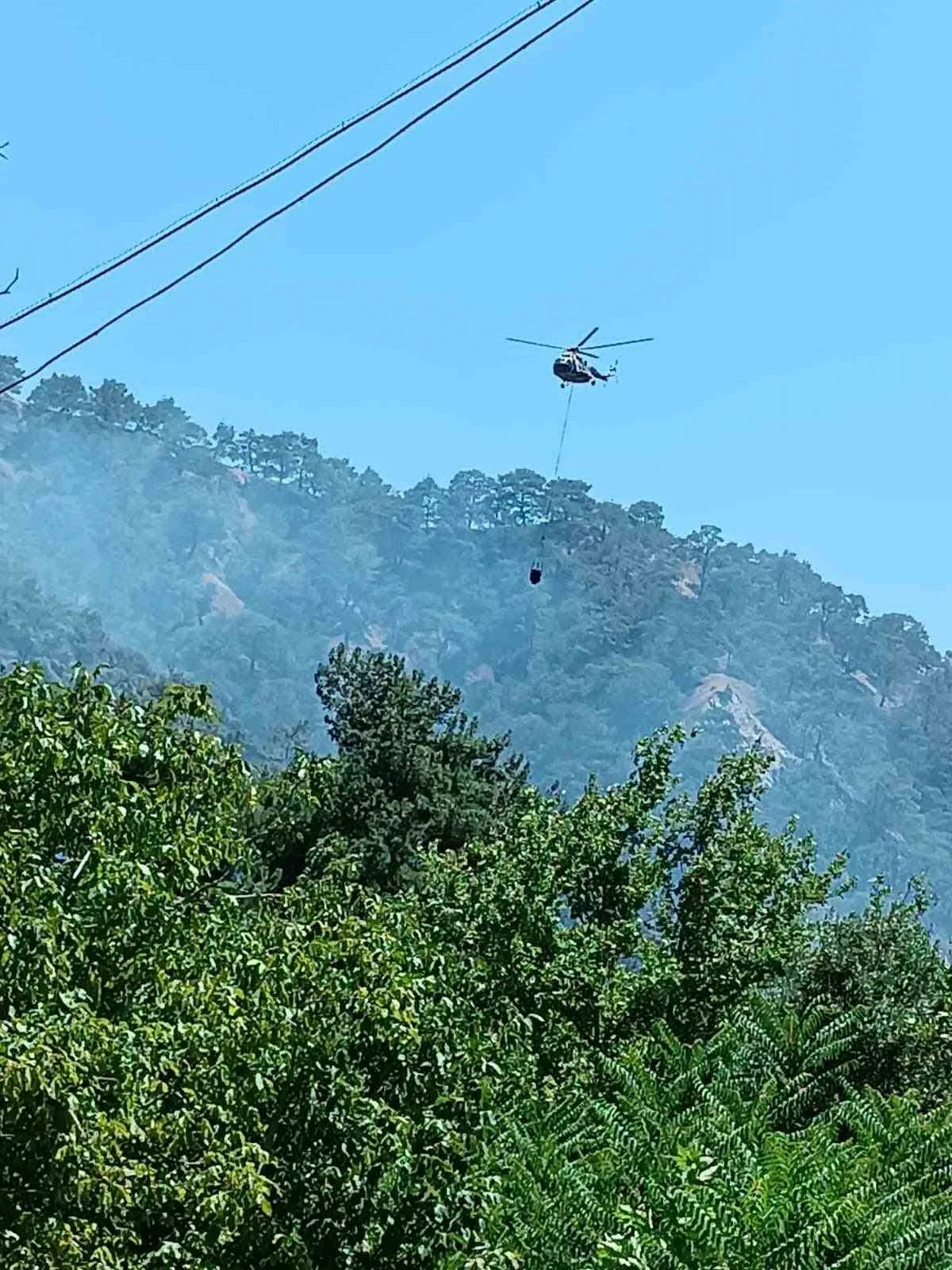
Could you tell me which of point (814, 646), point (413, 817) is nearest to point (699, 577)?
point (814, 646)

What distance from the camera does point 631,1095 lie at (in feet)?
26.1

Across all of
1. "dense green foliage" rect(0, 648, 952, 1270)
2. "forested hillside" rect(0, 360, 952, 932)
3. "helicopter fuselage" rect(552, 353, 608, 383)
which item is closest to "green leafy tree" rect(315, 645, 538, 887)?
"helicopter fuselage" rect(552, 353, 608, 383)

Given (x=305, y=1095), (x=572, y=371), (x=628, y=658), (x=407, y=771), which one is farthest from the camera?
(x=628, y=658)

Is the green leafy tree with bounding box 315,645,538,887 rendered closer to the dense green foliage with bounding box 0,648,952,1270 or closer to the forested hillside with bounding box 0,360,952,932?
the dense green foliage with bounding box 0,648,952,1270

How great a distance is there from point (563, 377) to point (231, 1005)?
12344mm

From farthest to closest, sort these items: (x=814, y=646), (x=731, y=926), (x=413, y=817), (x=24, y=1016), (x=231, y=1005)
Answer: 1. (x=814, y=646)
2. (x=413, y=817)
3. (x=731, y=926)
4. (x=231, y=1005)
5. (x=24, y=1016)

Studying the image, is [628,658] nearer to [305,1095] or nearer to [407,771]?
[407,771]

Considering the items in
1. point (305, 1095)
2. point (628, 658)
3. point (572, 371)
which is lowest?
point (305, 1095)

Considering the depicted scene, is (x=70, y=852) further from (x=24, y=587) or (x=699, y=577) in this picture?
(x=699, y=577)

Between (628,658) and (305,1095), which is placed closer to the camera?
(305,1095)

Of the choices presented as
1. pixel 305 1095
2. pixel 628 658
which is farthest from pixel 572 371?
pixel 628 658

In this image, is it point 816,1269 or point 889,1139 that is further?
point 889,1139

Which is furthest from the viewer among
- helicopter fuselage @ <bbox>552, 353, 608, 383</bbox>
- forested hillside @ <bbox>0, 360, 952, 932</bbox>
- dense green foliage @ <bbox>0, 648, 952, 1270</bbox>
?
forested hillside @ <bbox>0, 360, 952, 932</bbox>

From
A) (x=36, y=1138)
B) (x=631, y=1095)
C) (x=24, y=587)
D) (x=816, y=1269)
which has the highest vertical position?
(x=24, y=587)
